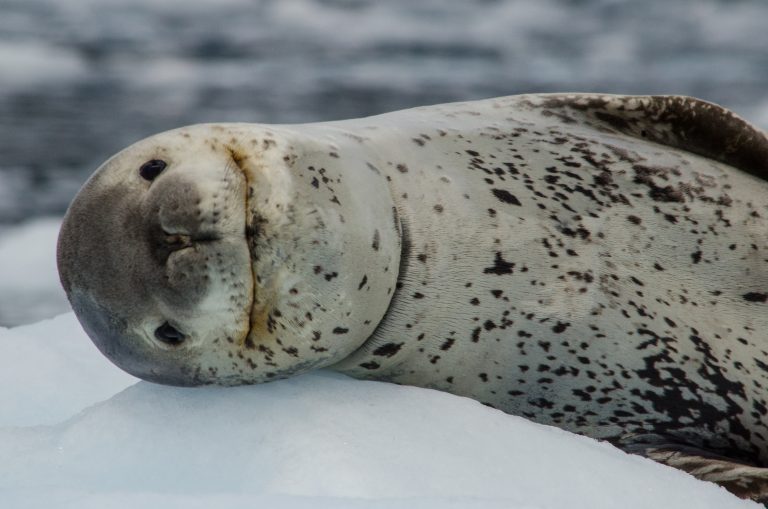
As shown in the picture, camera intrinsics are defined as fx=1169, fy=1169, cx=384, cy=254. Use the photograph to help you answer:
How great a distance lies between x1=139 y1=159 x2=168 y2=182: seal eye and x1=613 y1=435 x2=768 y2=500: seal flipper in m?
1.10

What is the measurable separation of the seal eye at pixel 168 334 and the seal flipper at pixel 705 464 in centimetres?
96

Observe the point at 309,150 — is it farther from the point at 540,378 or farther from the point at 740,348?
the point at 740,348

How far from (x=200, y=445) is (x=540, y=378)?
738mm

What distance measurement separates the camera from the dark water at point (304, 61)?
926 cm

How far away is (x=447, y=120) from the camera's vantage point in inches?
103

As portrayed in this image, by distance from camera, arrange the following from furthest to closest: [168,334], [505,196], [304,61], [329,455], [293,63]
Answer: [304,61], [293,63], [505,196], [168,334], [329,455]

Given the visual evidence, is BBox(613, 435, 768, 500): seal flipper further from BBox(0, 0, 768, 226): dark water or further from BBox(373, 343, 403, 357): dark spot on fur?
BBox(0, 0, 768, 226): dark water

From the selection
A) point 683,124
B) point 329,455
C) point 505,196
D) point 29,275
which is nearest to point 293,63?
point 29,275

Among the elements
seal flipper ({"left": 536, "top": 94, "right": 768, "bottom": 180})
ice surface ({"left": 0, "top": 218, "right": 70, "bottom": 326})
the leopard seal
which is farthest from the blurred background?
the leopard seal

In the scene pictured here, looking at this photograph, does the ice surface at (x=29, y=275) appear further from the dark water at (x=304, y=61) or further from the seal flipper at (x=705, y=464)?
the seal flipper at (x=705, y=464)

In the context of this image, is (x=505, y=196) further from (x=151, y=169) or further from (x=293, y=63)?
(x=293, y=63)

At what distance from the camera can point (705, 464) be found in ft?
7.48

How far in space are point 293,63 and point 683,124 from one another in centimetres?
928

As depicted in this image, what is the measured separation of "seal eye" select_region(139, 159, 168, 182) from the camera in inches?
81.0
